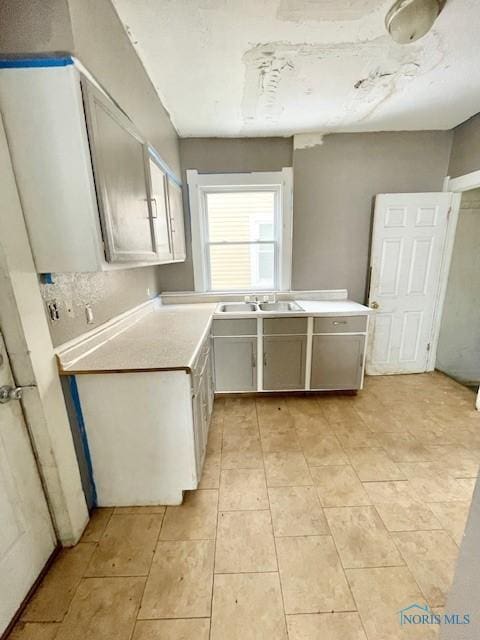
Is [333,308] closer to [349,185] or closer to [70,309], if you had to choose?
[349,185]

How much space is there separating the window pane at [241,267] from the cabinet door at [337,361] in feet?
3.12

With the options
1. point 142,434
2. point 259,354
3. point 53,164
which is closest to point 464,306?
point 259,354

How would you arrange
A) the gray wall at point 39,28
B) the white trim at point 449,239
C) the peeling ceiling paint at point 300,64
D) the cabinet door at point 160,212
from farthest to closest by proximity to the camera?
the white trim at point 449,239
the cabinet door at point 160,212
the peeling ceiling paint at point 300,64
the gray wall at point 39,28

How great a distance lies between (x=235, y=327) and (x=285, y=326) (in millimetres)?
485

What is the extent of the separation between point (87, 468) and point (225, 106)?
9.23ft

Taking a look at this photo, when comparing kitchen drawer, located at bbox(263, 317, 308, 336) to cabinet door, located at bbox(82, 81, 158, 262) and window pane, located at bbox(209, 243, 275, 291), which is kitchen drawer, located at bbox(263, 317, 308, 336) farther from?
cabinet door, located at bbox(82, 81, 158, 262)

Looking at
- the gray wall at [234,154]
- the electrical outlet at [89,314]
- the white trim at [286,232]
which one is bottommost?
the electrical outlet at [89,314]

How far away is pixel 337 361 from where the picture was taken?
267cm

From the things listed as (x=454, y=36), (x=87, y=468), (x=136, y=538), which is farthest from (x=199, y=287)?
(x=454, y=36)

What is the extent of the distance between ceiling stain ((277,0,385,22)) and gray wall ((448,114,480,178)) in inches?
78.1

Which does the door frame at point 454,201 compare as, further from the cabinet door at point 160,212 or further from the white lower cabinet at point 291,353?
the cabinet door at point 160,212

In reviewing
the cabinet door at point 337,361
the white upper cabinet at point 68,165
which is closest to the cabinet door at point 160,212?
the white upper cabinet at point 68,165

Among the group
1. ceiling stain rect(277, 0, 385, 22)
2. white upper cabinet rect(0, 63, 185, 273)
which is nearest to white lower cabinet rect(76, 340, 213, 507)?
white upper cabinet rect(0, 63, 185, 273)

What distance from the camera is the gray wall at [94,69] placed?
98 centimetres
